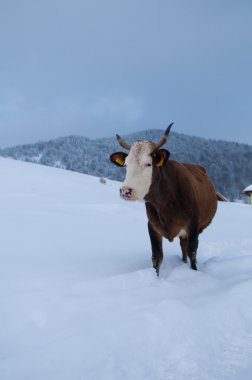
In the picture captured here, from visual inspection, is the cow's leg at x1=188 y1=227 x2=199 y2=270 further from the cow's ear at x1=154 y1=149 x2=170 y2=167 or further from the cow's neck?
the cow's ear at x1=154 y1=149 x2=170 y2=167

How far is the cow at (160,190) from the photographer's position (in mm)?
3988

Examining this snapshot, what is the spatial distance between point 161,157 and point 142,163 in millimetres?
240

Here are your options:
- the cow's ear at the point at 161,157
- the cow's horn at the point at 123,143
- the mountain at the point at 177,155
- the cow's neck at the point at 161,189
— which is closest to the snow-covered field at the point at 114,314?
the cow's neck at the point at 161,189

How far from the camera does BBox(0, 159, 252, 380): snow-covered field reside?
2109 millimetres

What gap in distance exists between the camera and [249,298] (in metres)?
2.96

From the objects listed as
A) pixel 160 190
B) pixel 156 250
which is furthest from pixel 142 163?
pixel 156 250

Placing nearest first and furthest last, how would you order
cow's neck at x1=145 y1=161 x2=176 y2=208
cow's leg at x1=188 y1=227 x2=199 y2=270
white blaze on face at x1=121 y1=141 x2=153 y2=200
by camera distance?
white blaze on face at x1=121 y1=141 x2=153 y2=200 < cow's neck at x1=145 y1=161 x2=176 y2=208 < cow's leg at x1=188 y1=227 x2=199 y2=270

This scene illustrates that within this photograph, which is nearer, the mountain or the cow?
the cow

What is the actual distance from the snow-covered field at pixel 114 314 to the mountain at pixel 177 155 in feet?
158

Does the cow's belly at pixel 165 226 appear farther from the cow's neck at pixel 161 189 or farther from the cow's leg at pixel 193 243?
the cow's neck at pixel 161 189

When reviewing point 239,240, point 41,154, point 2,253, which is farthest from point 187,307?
point 41,154

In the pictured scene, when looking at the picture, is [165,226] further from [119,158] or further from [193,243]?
[119,158]

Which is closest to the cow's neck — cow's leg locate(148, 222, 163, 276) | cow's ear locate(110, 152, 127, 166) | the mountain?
cow's ear locate(110, 152, 127, 166)

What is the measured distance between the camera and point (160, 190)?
4.31 metres
